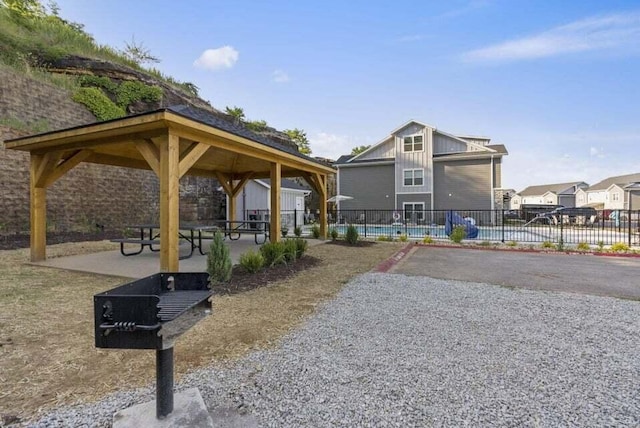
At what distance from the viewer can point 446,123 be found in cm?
2708

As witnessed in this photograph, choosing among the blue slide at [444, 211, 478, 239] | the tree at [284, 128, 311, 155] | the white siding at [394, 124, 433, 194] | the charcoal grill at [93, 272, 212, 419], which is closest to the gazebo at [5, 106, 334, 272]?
the charcoal grill at [93, 272, 212, 419]

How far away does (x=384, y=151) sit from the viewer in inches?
914

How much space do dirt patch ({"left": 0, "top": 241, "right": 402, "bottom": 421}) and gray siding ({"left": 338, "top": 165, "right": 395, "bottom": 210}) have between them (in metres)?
17.7

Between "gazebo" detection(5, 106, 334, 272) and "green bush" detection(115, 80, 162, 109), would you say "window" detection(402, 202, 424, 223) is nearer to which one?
"gazebo" detection(5, 106, 334, 272)

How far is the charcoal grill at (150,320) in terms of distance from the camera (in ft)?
4.88

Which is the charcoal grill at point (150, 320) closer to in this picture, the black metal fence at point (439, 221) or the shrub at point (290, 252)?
the shrub at point (290, 252)

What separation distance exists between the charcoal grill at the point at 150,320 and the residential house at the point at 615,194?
40562 mm

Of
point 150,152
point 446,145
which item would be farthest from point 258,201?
point 150,152

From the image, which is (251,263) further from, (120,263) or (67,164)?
(67,164)

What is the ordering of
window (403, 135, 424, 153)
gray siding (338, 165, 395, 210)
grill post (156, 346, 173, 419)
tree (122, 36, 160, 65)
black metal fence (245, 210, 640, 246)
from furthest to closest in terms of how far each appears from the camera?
gray siding (338, 165, 395, 210) → tree (122, 36, 160, 65) → window (403, 135, 424, 153) → black metal fence (245, 210, 640, 246) → grill post (156, 346, 173, 419)

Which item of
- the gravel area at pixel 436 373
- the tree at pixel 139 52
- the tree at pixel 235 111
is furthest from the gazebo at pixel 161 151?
the tree at pixel 235 111

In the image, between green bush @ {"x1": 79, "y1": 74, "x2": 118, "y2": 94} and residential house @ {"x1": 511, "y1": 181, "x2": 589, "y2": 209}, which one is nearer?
green bush @ {"x1": 79, "y1": 74, "x2": 118, "y2": 94}

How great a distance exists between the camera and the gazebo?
471cm

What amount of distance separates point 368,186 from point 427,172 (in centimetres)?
429
